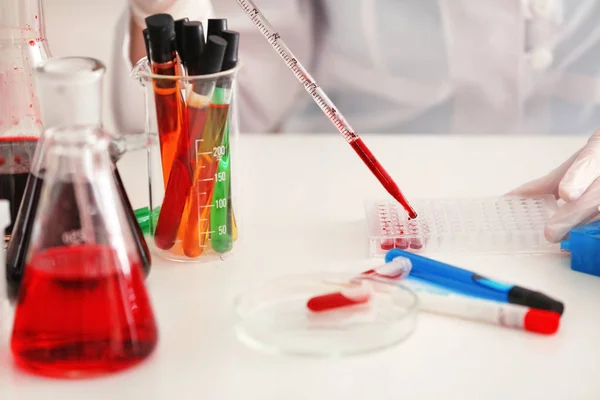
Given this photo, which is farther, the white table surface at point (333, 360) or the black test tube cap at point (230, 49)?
the black test tube cap at point (230, 49)

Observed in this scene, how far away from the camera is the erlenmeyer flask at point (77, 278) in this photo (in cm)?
58

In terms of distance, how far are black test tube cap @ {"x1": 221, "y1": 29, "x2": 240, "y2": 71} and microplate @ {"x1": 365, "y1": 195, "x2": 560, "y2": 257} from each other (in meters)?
0.21

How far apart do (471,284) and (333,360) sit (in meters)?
0.15

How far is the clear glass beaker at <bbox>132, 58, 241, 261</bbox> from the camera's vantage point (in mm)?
751

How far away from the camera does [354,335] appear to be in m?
0.65

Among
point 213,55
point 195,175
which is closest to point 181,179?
point 195,175

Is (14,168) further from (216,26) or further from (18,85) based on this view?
(216,26)

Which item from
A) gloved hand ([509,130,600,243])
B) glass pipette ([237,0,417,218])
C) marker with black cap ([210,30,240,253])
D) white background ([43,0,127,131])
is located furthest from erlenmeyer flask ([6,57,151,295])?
white background ([43,0,127,131])

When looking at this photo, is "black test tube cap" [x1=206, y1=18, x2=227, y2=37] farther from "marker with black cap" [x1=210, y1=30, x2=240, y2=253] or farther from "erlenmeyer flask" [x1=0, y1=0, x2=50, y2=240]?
"erlenmeyer flask" [x1=0, y1=0, x2=50, y2=240]

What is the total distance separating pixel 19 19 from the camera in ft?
2.58

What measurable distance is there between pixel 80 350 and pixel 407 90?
101 cm

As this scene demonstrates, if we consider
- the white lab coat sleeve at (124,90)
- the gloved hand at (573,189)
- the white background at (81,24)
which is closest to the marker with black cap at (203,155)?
the gloved hand at (573,189)

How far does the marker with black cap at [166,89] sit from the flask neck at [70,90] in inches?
3.2

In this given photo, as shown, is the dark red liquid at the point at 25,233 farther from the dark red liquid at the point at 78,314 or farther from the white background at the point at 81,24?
the white background at the point at 81,24
